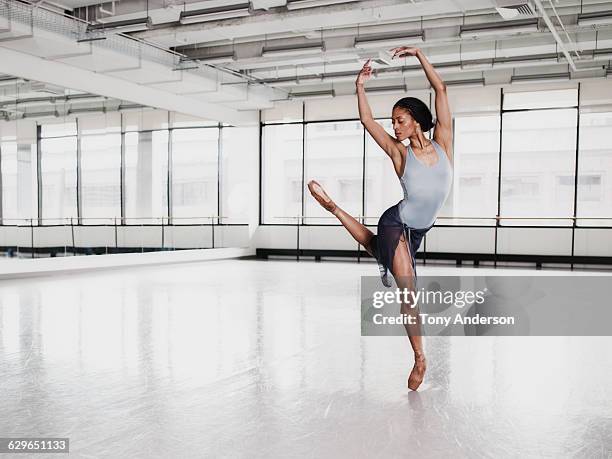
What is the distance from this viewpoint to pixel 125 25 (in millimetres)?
9766

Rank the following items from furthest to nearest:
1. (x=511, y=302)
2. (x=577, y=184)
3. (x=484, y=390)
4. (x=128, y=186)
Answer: (x=577, y=184)
(x=128, y=186)
(x=511, y=302)
(x=484, y=390)

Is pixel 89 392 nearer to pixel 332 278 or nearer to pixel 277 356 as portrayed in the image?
pixel 277 356

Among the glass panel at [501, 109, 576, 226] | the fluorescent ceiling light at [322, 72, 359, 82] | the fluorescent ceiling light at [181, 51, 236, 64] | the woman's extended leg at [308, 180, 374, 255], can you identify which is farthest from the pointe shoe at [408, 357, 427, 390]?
the glass panel at [501, 109, 576, 226]

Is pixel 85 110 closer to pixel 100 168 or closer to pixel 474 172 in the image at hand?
pixel 100 168

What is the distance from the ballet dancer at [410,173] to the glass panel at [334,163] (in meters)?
13.8

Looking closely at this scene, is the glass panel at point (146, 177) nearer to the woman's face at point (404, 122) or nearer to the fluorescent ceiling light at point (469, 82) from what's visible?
the fluorescent ceiling light at point (469, 82)

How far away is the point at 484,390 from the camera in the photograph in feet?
12.9

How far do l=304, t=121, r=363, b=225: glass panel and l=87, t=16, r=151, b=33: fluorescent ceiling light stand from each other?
8.27 m

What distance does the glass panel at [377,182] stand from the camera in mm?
16594

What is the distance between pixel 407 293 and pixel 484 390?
0.86 m

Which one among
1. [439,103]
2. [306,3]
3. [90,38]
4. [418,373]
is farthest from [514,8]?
[418,373]

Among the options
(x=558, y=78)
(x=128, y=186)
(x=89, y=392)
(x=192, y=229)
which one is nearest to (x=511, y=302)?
(x=89, y=392)

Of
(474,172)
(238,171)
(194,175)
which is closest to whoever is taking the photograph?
(474,172)

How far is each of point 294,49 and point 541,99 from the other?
680 cm
